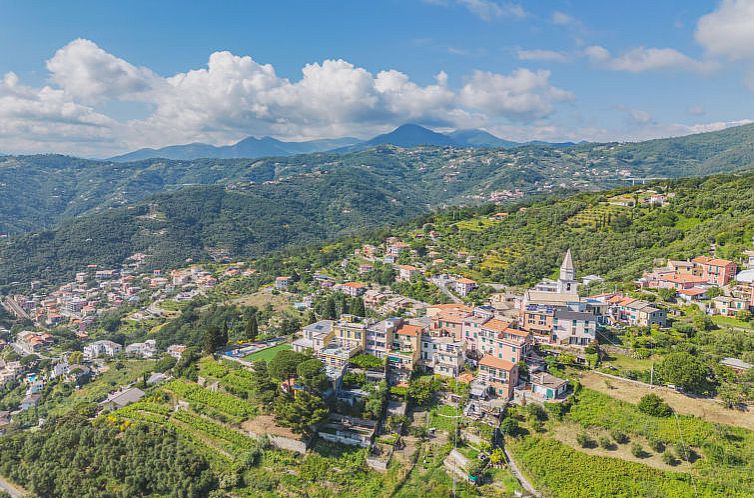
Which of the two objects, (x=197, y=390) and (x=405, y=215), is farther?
(x=405, y=215)

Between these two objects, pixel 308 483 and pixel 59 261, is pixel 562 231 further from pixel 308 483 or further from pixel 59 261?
pixel 59 261

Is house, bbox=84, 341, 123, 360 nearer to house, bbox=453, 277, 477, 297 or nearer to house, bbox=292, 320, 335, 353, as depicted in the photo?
house, bbox=292, 320, 335, 353

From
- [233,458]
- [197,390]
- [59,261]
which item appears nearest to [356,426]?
[233,458]

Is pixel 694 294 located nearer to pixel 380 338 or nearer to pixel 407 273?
pixel 380 338

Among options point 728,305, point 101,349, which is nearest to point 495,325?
point 728,305

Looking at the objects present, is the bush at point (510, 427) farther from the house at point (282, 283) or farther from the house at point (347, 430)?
the house at point (282, 283)
